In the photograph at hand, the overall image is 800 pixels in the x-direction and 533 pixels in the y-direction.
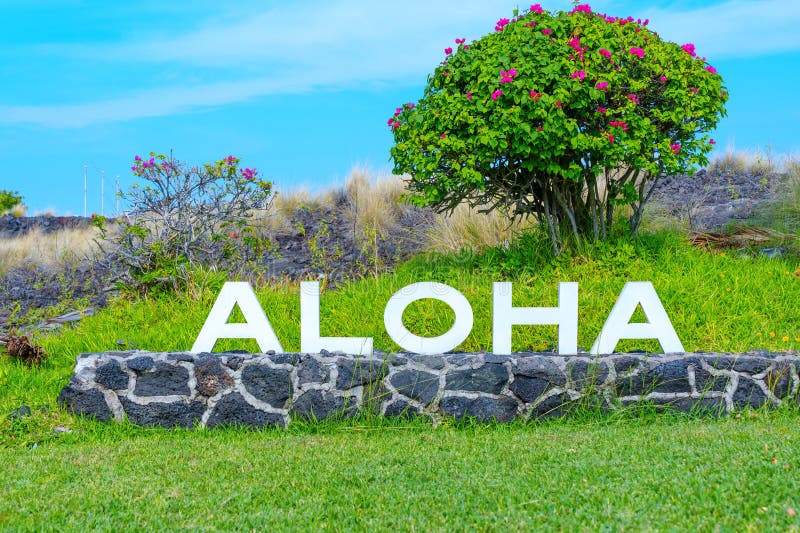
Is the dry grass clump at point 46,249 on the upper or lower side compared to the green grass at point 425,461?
upper

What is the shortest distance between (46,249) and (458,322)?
1208cm

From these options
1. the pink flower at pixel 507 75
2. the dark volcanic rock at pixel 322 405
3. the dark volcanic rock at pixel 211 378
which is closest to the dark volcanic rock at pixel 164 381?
the dark volcanic rock at pixel 211 378

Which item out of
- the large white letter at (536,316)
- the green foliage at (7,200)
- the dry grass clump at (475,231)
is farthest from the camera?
the green foliage at (7,200)

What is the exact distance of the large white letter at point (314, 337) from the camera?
23.0ft

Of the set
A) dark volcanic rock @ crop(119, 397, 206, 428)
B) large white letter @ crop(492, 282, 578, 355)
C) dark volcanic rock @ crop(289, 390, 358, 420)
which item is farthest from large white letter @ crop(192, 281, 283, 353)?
large white letter @ crop(492, 282, 578, 355)

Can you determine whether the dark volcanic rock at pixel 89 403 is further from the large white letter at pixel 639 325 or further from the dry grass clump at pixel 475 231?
the dry grass clump at pixel 475 231

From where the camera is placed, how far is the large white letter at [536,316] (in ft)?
22.8

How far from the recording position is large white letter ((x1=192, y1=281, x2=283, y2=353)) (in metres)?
7.14

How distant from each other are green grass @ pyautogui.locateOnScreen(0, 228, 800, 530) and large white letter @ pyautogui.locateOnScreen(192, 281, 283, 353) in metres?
0.89

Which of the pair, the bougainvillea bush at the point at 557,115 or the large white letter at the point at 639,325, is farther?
the bougainvillea bush at the point at 557,115

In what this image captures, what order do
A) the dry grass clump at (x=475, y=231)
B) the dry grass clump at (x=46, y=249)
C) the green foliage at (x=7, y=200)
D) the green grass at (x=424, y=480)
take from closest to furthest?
the green grass at (x=424, y=480) → the dry grass clump at (x=475, y=231) → the dry grass clump at (x=46, y=249) → the green foliage at (x=7, y=200)

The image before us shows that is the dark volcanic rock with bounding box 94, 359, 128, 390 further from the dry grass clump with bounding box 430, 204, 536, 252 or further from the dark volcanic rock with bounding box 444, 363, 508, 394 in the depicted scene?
the dry grass clump with bounding box 430, 204, 536, 252

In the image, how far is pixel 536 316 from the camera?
7074mm

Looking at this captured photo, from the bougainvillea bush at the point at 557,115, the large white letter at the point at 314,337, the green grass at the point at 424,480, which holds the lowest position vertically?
the green grass at the point at 424,480
